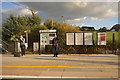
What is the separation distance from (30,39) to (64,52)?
164 inches

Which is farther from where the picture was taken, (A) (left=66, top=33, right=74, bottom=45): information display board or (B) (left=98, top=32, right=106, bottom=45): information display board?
(A) (left=66, top=33, right=74, bottom=45): information display board

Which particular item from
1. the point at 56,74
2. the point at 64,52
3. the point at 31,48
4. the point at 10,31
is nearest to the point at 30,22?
the point at 10,31

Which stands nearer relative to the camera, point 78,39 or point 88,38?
point 88,38

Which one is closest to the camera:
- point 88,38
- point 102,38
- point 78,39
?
point 102,38

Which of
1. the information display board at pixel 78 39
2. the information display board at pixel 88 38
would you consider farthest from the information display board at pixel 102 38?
the information display board at pixel 78 39

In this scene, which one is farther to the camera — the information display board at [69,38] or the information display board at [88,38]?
the information display board at [69,38]

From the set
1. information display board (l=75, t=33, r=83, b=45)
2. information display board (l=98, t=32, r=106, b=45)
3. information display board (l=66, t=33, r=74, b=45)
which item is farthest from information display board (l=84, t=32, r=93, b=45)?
information display board (l=66, t=33, r=74, b=45)

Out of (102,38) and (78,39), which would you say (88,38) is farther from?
(102,38)

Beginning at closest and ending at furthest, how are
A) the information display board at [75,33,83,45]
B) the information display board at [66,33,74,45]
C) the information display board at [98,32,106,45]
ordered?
the information display board at [98,32,106,45], the information display board at [75,33,83,45], the information display board at [66,33,74,45]

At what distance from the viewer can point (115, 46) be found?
1585 centimetres

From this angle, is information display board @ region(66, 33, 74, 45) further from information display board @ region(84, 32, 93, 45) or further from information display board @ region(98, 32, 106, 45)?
information display board @ region(98, 32, 106, 45)

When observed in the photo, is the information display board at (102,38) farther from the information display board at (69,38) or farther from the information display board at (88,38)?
the information display board at (69,38)

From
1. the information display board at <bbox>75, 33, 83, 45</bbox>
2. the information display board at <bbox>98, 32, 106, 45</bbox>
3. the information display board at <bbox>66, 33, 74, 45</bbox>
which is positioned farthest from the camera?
the information display board at <bbox>66, 33, 74, 45</bbox>

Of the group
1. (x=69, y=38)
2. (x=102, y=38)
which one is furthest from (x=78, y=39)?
(x=102, y=38)
